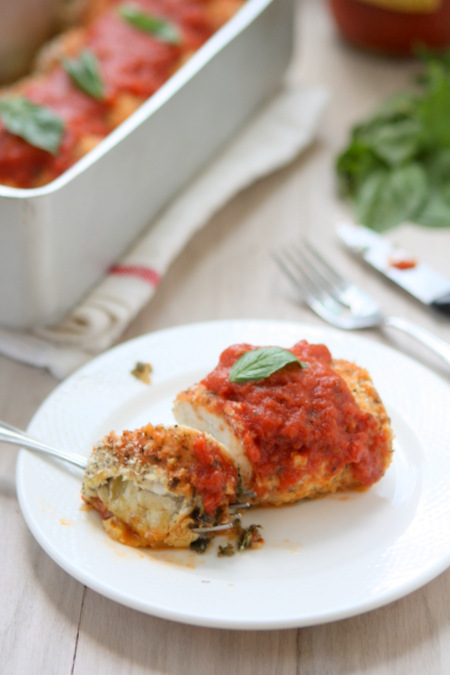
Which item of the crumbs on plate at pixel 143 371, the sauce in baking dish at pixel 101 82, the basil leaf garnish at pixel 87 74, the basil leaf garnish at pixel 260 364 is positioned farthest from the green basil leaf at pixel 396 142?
the basil leaf garnish at pixel 260 364

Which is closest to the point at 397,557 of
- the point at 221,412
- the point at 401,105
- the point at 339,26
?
the point at 221,412

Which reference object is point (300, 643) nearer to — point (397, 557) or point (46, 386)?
point (397, 557)

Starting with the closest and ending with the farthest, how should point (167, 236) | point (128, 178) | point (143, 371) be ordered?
point (143, 371) → point (128, 178) → point (167, 236)

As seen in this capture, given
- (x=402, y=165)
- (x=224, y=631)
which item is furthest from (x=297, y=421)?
(x=402, y=165)

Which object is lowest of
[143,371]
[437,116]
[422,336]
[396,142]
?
[143,371]

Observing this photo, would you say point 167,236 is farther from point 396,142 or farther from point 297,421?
point 297,421

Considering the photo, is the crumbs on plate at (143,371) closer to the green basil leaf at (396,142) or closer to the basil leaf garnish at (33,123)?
the basil leaf garnish at (33,123)

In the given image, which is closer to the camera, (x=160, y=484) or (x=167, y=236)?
(x=160, y=484)
